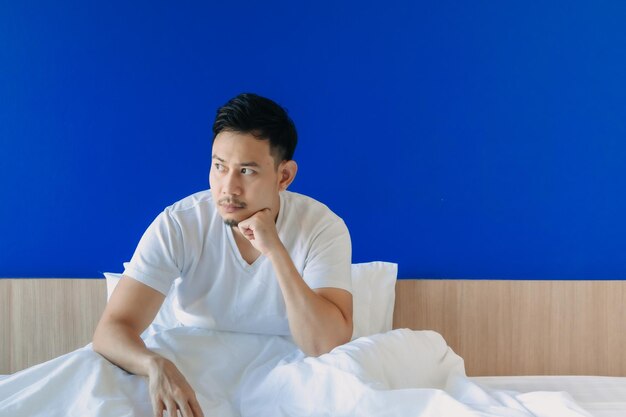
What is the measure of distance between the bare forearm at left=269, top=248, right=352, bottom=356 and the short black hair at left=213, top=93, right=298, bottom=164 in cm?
29

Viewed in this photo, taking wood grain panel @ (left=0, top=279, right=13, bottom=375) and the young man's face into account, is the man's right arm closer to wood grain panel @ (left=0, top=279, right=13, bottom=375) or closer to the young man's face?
the young man's face

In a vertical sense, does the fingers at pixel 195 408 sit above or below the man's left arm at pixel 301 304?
Answer: below

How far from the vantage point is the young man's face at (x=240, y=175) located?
1.71 m

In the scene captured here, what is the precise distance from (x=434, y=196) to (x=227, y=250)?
0.75 m

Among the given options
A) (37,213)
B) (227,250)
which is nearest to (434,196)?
(227,250)

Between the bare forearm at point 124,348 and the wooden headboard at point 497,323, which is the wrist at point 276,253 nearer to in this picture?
the bare forearm at point 124,348

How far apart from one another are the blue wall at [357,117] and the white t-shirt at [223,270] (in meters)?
0.44

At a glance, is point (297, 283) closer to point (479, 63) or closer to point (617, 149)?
point (479, 63)

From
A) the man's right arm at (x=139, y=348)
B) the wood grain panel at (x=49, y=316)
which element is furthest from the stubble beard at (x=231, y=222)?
the wood grain panel at (x=49, y=316)

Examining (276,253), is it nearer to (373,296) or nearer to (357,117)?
(373,296)

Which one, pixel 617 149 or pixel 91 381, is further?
pixel 617 149

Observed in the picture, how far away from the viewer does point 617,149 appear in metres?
2.18

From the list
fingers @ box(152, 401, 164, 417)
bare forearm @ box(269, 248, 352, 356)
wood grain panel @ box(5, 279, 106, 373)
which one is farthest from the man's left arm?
wood grain panel @ box(5, 279, 106, 373)

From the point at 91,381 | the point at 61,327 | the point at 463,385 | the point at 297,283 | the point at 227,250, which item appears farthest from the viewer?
the point at 61,327
